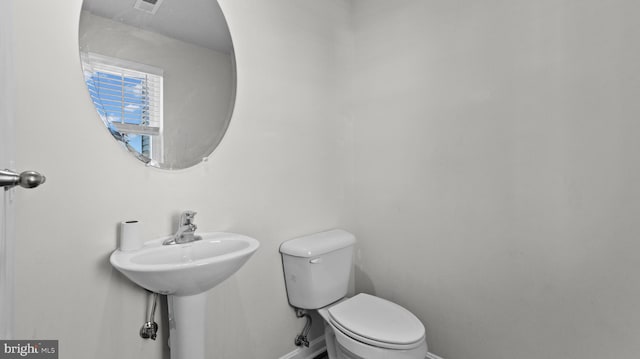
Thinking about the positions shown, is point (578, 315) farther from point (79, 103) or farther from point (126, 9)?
point (126, 9)

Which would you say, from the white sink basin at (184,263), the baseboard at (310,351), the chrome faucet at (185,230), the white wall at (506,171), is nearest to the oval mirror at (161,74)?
the chrome faucet at (185,230)

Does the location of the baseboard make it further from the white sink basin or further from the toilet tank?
the white sink basin

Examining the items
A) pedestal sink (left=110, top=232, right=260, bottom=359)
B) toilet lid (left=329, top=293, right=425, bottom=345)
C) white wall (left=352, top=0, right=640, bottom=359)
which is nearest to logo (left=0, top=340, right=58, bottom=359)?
pedestal sink (left=110, top=232, right=260, bottom=359)

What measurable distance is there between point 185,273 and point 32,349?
0.51 metres

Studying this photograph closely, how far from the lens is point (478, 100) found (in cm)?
138

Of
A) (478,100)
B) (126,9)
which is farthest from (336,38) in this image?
(126,9)

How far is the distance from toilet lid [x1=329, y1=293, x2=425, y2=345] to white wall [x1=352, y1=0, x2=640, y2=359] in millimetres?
306

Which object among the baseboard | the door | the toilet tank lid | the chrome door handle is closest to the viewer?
the chrome door handle

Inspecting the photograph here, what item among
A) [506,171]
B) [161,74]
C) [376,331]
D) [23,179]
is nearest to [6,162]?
[23,179]

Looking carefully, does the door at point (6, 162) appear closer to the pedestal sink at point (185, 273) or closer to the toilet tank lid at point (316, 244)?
the pedestal sink at point (185, 273)

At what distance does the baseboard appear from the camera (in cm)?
161

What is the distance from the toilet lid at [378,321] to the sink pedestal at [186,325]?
23.2 inches

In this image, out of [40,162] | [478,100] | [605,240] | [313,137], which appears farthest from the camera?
[313,137]

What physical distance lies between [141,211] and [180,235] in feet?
0.57
